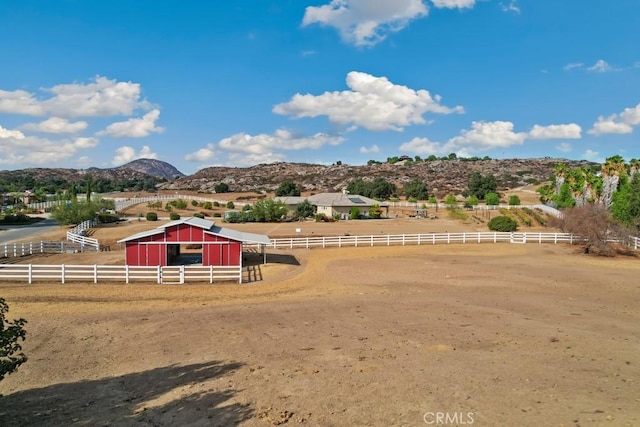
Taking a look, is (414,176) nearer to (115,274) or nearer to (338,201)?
(338,201)

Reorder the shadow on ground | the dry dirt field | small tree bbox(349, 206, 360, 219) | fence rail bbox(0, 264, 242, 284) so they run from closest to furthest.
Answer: the shadow on ground < the dry dirt field < fence rail bbox(0, 264, 242, 284) < small tree bbox(349, 206, 360, 219)

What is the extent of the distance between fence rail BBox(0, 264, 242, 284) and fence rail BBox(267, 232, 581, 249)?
45.5 ft

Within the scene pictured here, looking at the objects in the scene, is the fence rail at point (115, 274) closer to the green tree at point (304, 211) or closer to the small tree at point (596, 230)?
the small tree at point (596, 230)

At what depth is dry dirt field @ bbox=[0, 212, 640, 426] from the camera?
871cm

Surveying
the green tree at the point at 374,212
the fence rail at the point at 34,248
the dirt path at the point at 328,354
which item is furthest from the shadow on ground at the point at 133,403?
the green tree at the point at 374,212

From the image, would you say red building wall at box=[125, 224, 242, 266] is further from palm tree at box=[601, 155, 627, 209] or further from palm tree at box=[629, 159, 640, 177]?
palm tree at box=[629, 159, 640, 177]

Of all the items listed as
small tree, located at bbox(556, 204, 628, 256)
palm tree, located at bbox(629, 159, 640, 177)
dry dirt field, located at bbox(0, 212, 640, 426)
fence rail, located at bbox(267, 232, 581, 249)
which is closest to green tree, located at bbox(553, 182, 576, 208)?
palm tree, located at bbox(629, 159, 640, 177)

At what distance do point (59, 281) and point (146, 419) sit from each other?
1822 centimetres

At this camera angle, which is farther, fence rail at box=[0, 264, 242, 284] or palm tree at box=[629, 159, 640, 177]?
palm tree at box=[629, 159, 640, 177]

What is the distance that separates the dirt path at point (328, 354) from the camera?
28.7ft

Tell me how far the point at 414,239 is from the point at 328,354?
30.9 metres

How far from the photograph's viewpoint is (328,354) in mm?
12328

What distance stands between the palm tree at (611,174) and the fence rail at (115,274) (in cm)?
5194

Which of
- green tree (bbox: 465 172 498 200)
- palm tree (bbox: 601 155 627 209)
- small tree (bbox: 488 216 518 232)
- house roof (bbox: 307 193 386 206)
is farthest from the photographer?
green tree (bbox: 465 172 498 200)
